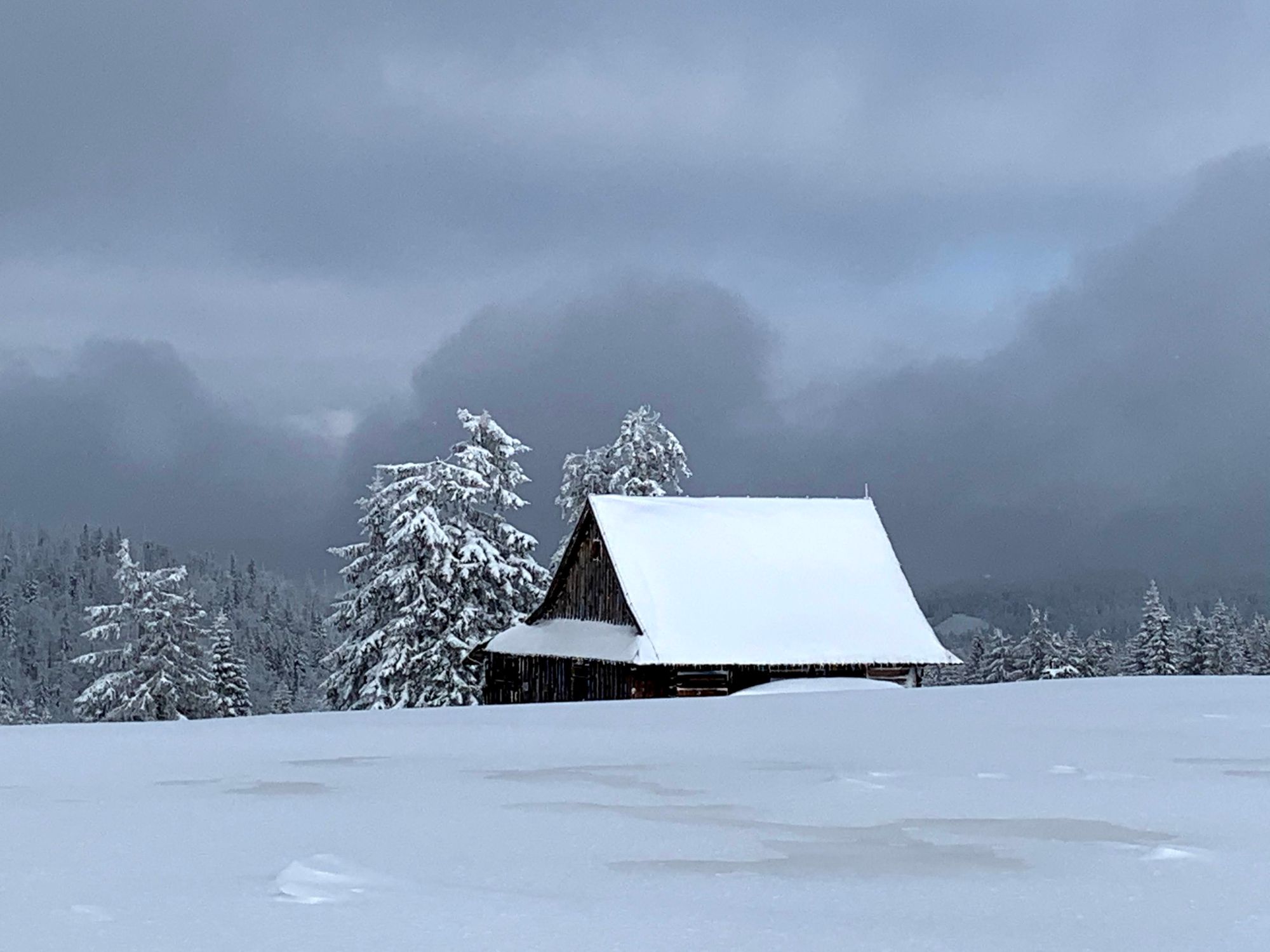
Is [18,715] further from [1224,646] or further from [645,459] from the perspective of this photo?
[1224,646]

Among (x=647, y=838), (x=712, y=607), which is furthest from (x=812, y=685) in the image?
(x=647, y=838)

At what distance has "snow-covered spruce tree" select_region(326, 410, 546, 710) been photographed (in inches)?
1308

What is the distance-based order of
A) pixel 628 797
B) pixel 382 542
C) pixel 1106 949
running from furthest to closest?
pixel 382 542 < pixel 628 797 < pixel 1106 949

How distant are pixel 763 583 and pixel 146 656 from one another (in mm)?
23496

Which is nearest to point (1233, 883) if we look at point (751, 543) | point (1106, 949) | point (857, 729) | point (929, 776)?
point (1106, 949)

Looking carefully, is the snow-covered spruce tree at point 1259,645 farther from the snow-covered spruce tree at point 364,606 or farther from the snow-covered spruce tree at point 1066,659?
the snow-covered spruce tree at point 364,606

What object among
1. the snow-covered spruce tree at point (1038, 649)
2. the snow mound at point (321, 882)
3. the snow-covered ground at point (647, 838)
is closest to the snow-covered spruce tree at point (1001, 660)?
the snow-covered spruce tree at point (1038, 649)

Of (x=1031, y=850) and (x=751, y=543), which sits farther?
(x=751, y=543)

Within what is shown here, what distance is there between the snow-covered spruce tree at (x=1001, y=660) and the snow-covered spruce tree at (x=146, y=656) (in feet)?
133

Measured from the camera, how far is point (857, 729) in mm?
8500

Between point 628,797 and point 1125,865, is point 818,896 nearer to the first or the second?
point 1125,865

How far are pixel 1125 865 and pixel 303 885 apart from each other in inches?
112

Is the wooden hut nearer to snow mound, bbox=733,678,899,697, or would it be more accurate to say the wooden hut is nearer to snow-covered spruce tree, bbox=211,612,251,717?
snow mound, bbox=733,678,899,697

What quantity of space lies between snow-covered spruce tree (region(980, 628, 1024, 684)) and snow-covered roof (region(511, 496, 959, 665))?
34.6 metres
